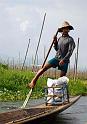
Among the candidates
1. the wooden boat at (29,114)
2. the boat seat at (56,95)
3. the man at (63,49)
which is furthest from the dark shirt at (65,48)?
the wooden boat at (29,114)

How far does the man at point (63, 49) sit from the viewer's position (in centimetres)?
878

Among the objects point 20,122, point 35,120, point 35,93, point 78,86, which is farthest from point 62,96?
point 78,86

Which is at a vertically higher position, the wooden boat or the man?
the man

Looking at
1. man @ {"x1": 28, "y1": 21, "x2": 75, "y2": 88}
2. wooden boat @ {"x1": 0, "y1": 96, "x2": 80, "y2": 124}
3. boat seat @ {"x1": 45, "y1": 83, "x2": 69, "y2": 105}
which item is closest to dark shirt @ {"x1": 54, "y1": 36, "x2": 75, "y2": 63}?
man @ {"x1": 28, "y1": 21, "x2": 75, "y2": 88}

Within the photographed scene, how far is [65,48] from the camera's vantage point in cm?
886

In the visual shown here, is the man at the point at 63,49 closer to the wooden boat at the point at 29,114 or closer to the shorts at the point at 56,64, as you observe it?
the shorts at the point at 56,64

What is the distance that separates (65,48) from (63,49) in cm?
5

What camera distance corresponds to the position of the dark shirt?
8.76m

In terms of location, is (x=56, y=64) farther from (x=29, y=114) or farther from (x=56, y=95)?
(x=29, y=114)

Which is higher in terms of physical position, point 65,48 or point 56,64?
point 65,48

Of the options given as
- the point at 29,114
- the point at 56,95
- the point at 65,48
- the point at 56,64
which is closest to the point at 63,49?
the point at 65,48

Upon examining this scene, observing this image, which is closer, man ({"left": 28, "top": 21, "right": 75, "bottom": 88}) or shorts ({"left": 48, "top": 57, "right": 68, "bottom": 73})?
man ({"left": 28, "top": 21, "right": 75, "bottom": 88})

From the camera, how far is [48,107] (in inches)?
344

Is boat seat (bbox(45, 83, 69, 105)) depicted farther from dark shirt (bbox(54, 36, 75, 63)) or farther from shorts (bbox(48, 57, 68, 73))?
dark shirt (bbox(54, 36, 75, 63))
